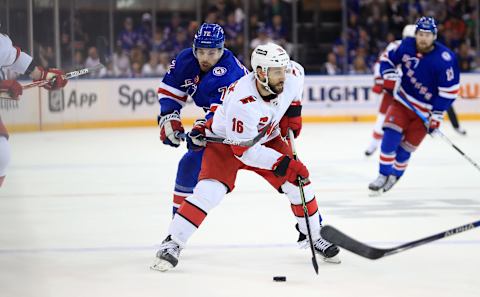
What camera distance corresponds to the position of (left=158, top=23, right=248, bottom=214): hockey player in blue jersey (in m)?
4.23

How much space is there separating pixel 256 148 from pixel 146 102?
801 cm

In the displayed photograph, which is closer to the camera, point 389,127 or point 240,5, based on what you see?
point 389,127

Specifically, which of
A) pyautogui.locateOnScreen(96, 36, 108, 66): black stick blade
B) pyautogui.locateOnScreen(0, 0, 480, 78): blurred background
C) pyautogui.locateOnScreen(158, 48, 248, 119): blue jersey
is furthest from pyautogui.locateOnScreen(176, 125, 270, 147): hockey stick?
pyautogui.locateOnScreen(0, 0, 480, 78): blurred background

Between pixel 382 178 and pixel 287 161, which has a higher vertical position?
pixel 287 161

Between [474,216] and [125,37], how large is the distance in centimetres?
740

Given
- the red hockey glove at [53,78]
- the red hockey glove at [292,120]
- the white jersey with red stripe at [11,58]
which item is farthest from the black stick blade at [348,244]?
the red hockey glove at [53,78]

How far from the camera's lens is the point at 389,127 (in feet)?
20.4

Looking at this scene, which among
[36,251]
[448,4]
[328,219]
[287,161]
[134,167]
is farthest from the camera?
[448,4]

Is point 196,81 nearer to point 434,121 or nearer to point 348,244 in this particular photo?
point 348,244

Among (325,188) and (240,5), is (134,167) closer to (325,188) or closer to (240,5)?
(325,188)

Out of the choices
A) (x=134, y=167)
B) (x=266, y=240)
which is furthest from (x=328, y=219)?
(x=134, y=167)

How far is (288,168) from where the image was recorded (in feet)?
12.5

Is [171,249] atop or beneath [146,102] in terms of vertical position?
atop

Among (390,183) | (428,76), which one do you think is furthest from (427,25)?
(390,183)
